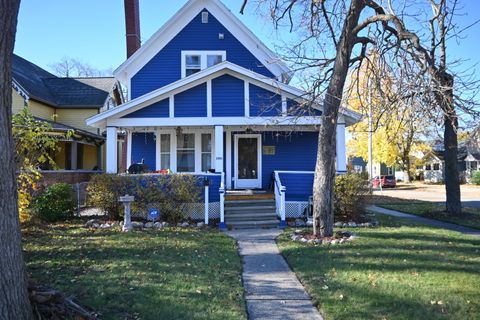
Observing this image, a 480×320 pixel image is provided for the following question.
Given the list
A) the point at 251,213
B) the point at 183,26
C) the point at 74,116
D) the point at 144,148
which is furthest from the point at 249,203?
the point at 74,116

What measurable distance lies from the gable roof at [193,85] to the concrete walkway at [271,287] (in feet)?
19.0

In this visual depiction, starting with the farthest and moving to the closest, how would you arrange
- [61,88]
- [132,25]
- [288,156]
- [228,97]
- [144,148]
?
[61,88]
[132,25]
[144,148]
[288,156]
[228,97]

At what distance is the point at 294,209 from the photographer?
13.2 m

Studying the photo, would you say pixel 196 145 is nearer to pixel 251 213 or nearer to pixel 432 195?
pixel 251 213

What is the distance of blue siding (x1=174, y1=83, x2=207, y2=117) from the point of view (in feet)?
45.1

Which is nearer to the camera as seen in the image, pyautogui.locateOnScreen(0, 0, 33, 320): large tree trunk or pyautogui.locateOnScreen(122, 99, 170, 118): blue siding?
pyautogui.locateOnScreen(0, 0, 33, 320): large tree trunk

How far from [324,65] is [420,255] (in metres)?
5.19

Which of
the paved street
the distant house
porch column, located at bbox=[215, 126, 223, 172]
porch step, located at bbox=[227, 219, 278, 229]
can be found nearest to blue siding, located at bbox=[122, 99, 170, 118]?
porch column, located at bbox=[215, 126, 223, 172]

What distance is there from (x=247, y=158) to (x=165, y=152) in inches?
125

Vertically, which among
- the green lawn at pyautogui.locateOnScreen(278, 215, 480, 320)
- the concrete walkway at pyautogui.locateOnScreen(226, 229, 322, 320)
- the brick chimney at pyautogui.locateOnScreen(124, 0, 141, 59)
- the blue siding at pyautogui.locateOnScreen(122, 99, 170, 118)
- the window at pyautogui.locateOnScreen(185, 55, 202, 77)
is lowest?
the concrete walkway at pyautogui.locateOnScreen(226, 229, 322, 320)

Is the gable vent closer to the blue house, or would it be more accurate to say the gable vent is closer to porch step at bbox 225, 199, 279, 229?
the blue house

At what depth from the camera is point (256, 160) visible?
16094mm

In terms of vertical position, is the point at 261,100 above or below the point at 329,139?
above

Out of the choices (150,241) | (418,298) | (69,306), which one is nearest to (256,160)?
(150,241)
